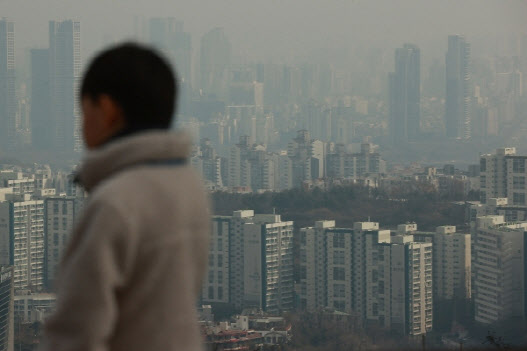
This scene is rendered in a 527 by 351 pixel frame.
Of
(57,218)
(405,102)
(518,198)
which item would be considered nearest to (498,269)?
(518,198)

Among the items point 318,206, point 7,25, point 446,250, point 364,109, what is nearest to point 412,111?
point 364,109

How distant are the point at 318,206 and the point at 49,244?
5.36 m

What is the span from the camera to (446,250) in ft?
52.4

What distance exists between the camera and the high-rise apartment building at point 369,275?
1578 centimetres

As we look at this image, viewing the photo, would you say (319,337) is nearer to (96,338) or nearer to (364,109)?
(364,109)

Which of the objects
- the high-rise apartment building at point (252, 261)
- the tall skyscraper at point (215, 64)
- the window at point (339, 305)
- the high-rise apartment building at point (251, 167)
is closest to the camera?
the high-rise apartment building at point (252, 261)

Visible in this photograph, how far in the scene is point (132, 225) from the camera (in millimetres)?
388

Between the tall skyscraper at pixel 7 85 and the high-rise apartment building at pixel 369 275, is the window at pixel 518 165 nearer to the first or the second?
the high-rise apartment building at pixel 369 275

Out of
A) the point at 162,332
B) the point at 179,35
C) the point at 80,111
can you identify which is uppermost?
the point at 179,35

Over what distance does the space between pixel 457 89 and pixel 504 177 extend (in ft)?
15.9

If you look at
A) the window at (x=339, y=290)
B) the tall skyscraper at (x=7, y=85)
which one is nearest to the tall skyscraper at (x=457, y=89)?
the window at (x=339, y=290)

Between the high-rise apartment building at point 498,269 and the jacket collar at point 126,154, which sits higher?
the jacket collar at point 126,154

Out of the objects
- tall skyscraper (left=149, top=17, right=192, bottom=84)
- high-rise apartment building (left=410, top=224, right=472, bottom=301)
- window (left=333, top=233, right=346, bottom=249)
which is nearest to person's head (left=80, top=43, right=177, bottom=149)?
high-rise apartment building (left=410, top=224, right=472, bottom=301)

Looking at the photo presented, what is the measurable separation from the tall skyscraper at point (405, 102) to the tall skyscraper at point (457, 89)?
74 cm
